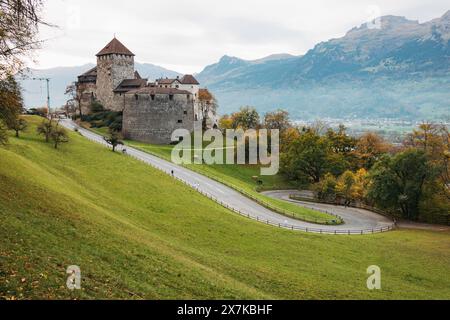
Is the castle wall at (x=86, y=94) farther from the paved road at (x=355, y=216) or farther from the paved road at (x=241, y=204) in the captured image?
the paved road at (x=355, y=216)

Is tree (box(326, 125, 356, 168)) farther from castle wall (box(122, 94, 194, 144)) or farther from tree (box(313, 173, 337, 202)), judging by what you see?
castle wall (box(122, 94, 194, 144))

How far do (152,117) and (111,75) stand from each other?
59.6 ft

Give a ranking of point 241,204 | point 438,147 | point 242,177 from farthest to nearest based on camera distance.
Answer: point 242,177
point 438,147
point 241,204

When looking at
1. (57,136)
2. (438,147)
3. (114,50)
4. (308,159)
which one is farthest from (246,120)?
(57,136)

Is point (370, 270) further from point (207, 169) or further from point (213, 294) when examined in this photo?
point (207, 169)

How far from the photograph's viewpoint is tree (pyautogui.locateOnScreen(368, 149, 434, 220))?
59.1 meters

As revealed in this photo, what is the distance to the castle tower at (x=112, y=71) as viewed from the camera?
94.9 m

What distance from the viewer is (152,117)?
8550 cm

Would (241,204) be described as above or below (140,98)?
below

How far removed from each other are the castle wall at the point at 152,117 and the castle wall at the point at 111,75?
9927 millimetres

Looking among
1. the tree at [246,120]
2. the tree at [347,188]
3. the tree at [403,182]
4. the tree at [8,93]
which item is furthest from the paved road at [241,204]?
the tree at [246,120]

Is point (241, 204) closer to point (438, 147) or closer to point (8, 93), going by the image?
point (438, 147)

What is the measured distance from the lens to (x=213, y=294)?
17844 mm
